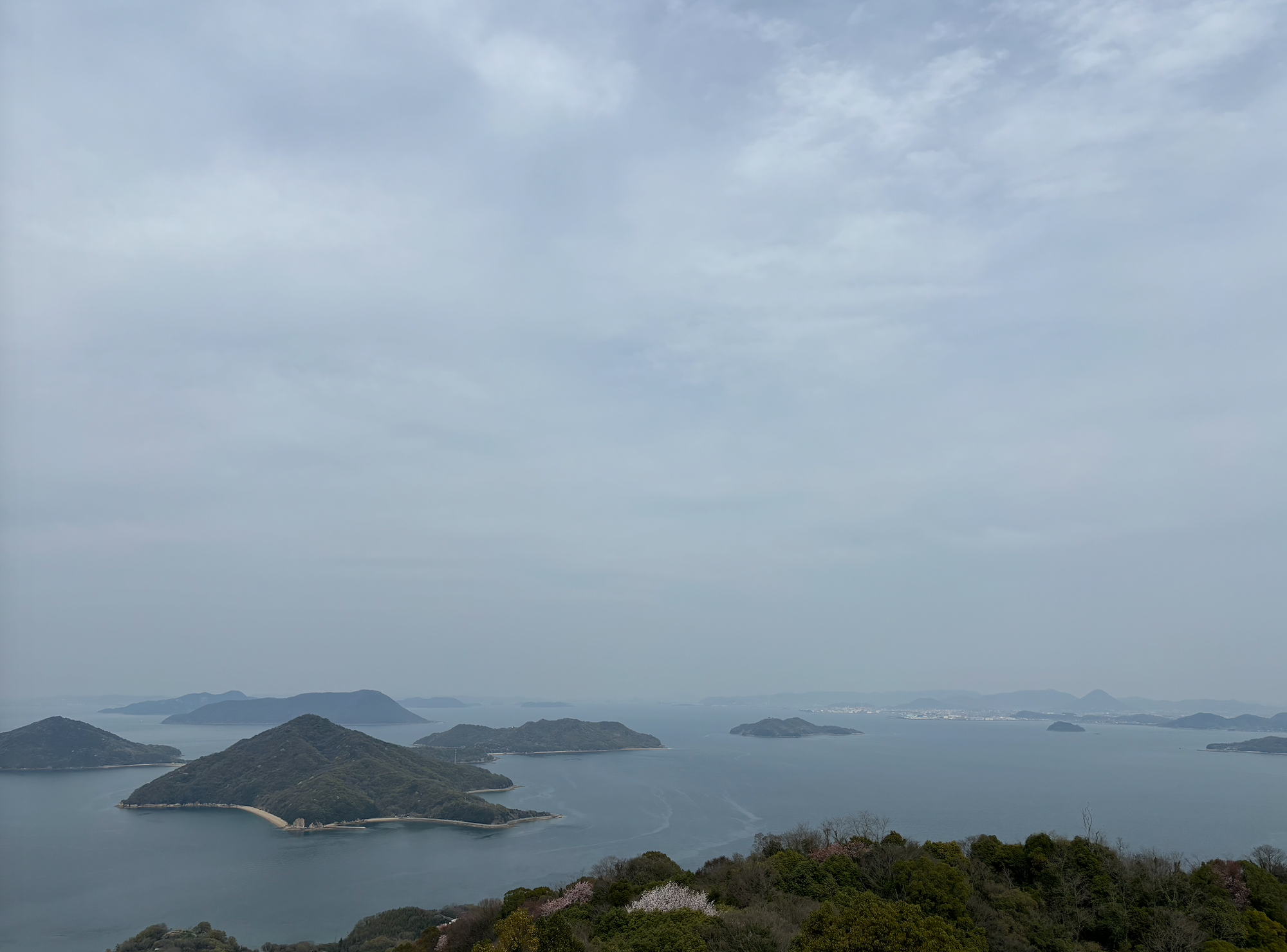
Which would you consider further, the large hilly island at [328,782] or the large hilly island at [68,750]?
the large hilly island at [68,750]

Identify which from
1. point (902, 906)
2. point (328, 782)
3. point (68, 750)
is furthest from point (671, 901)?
point (68, 750)

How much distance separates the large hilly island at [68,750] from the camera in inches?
6097

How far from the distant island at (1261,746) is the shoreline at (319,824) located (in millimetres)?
196735

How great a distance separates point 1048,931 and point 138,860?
9843 centimetres

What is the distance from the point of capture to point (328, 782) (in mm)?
113562

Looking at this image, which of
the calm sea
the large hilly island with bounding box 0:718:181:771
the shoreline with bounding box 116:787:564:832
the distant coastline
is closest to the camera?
the calm sea

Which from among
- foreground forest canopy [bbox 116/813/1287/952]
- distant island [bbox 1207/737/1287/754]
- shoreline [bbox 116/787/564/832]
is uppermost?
foreground forest canopy [bbox 116/813/1287/952]

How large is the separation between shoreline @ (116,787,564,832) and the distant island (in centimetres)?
19673

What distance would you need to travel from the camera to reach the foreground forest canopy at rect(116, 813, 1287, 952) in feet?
64.2

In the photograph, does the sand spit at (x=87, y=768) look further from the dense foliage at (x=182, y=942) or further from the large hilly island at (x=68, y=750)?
the dense foliage at (x=182, y=942)

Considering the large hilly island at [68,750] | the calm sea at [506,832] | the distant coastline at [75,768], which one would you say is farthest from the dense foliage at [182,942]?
the large hilly island at [68,750]

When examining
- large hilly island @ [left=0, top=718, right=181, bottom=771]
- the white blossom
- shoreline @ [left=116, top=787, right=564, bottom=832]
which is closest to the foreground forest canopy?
the white blossom

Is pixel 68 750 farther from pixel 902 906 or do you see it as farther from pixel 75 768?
pixel 902 906

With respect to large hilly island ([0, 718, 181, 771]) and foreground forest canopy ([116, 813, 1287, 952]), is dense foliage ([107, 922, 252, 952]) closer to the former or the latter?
foreground forest canopy ([116, 813, 1287, 952])
